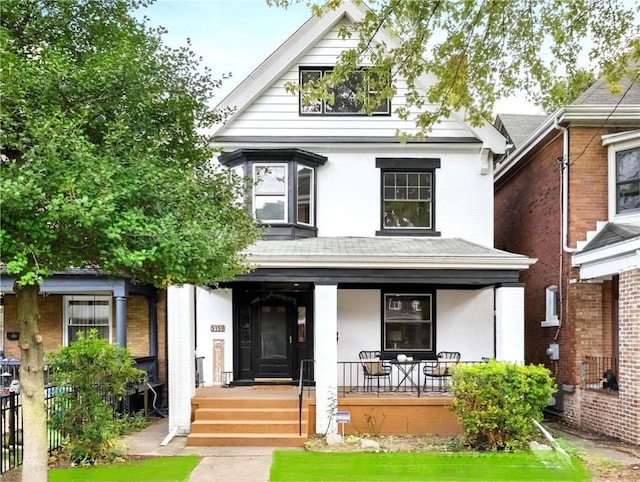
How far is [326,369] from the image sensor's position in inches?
411

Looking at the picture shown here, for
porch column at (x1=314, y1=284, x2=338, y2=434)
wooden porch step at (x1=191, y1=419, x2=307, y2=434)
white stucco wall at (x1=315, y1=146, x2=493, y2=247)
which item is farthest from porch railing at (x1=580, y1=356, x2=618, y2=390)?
wooden porch step at (x1=191, y1=419, x2=307, y2=434)

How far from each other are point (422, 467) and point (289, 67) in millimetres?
8973

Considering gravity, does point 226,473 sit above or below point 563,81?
below

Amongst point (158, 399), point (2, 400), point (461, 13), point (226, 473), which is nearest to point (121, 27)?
point (461, 13)

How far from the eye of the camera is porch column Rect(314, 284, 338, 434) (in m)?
10.3

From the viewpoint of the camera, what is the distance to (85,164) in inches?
206

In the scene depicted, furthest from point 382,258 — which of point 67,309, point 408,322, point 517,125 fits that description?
point 517,125

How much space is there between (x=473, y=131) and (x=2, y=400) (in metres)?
10.4

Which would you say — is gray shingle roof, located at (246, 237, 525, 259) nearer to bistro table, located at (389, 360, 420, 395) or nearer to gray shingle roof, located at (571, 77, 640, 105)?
bistro table, located at (389, 360, 420, 395)

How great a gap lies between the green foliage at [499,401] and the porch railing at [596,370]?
2.63m

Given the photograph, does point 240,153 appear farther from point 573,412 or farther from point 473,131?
point 573,412

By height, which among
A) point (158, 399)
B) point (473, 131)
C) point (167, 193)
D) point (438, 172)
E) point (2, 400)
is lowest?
point (158, 399)

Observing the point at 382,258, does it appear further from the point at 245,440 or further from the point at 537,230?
the point at 537,230

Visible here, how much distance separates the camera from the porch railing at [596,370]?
1148 cm
